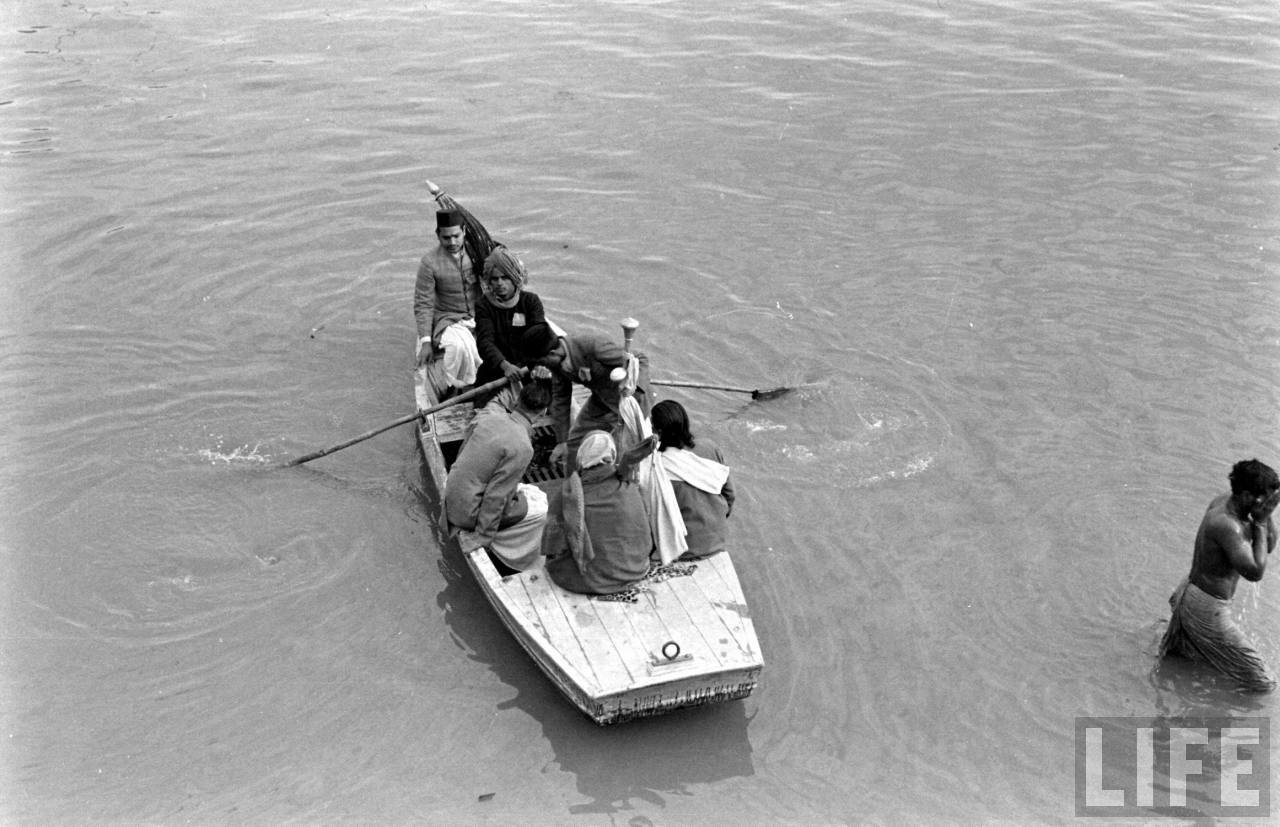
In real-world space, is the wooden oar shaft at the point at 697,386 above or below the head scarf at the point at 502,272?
below

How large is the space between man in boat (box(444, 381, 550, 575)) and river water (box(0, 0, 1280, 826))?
0.55 m

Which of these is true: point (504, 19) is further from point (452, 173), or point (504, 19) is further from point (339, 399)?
point (339, 399)

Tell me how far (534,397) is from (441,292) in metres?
2.44

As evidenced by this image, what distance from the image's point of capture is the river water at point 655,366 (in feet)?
22.0

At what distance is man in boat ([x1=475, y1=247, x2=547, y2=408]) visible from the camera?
27.8ft

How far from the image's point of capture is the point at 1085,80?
14852 mm

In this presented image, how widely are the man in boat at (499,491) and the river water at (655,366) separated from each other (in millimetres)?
548

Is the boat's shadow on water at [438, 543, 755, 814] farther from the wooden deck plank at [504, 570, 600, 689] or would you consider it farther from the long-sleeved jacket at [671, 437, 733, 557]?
the long-sleeved jacket at [671, 437, 733, 557]

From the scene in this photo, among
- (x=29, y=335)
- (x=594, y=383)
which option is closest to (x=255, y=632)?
(x=594, y=383)

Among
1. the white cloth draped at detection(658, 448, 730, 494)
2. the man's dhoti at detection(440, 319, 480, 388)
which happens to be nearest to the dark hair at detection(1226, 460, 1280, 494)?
the white cloth draped at detection(658, 448, 730, 494)

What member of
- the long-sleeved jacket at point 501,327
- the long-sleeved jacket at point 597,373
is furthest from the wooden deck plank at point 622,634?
the long-sleeved jacket at point 501,327

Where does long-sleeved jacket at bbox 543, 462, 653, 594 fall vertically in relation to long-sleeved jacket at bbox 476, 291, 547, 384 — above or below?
below

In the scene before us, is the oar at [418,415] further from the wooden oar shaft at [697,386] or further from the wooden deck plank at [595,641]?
the wooden deck plank at [595,641]

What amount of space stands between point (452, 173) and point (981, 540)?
7.35 m
